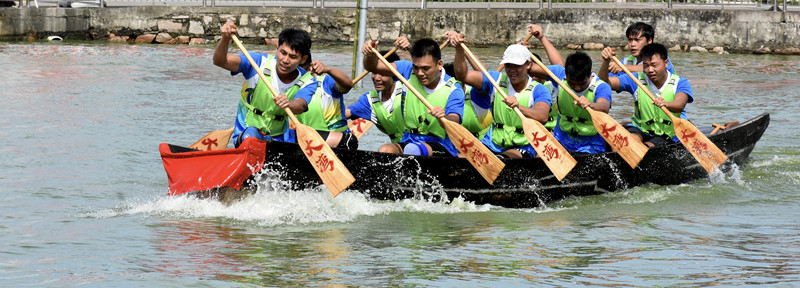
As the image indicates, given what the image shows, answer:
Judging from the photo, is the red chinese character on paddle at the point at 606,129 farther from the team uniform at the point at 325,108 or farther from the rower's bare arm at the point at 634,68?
the team uniform at the point at 325,108

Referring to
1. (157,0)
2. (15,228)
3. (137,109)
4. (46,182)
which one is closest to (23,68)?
(137,109)

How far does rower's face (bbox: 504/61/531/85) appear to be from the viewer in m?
7.89

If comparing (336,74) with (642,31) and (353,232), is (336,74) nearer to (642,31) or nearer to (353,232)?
(353,232)

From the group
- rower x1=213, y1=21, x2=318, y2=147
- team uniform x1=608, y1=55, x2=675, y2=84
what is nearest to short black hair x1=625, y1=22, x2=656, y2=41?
team uniform x1=608, y1=55, x2=675, y2=84

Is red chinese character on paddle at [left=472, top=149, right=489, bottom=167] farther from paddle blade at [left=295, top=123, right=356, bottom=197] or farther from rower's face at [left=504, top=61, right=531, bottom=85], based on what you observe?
paddle blade at [left=295, top=123, right=356, bottom=197]

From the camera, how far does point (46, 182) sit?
343 inches

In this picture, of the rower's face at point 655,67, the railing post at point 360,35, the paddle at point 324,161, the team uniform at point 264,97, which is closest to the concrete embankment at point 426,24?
the railing post at point 360,35

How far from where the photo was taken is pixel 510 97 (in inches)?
304

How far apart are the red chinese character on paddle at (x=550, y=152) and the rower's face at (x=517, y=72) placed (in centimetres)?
57

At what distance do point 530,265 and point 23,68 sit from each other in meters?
13.4

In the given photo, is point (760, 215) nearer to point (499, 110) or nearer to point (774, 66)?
point (499, 110)

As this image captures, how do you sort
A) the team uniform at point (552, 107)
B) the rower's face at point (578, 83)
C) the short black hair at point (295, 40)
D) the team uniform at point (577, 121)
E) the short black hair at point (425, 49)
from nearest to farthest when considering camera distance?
the short black hair at point (295, 40) → the short black hair at point (425, 49) → the rower's face at point (578, 83) → the team uniform at point (577, 121) → the team uniform at point (552, 107)

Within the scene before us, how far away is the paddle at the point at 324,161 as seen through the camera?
7.00 m

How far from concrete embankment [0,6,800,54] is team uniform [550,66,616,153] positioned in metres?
13.1
